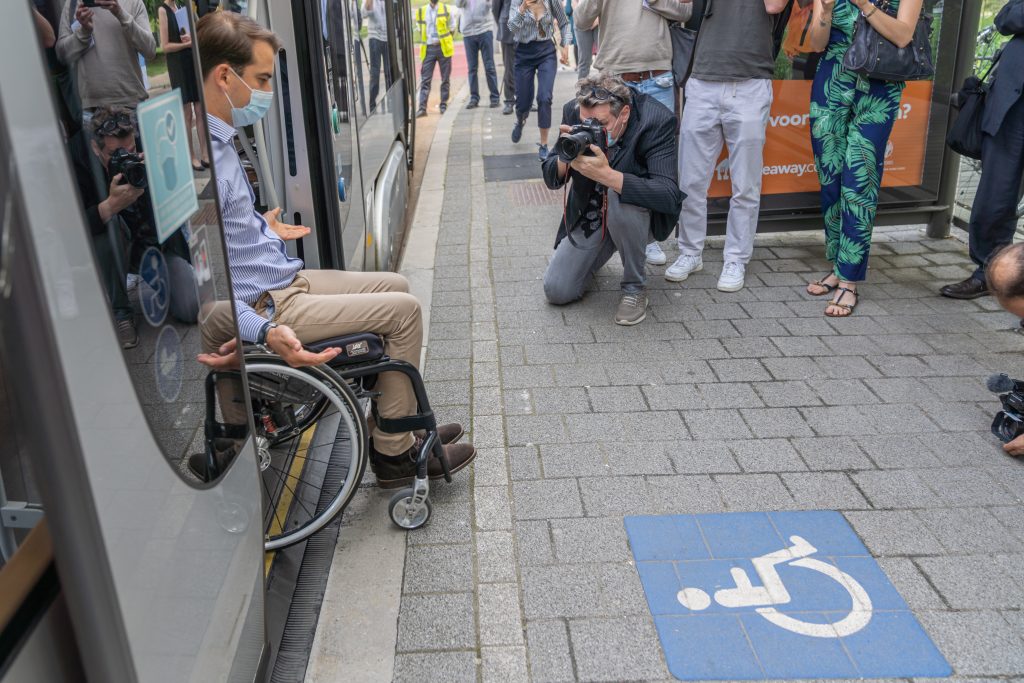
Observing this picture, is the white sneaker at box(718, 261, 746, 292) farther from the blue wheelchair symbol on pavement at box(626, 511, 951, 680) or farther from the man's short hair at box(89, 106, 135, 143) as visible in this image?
the man's short hair at box(89, 106, 135, 143)

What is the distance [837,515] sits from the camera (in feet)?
11.1

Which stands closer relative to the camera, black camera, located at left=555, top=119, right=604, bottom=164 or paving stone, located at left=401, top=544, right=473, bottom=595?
paving stone, located at left=401, top=544, right=473, bottom=595

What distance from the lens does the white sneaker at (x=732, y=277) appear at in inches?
224

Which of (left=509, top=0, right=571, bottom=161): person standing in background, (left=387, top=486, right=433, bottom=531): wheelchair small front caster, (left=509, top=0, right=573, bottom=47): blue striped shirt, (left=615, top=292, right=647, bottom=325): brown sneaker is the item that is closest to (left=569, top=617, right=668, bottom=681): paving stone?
(left=387, top=486, right=433, bottom=531): wheelchair small front caster

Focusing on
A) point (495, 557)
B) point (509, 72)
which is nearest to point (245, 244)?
point (495, 557)

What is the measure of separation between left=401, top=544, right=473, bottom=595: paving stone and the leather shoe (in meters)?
3.64

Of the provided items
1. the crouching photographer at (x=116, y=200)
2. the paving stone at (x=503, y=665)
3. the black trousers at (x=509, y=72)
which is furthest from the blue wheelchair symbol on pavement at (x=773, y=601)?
the black trousers at (x=509, y=72)

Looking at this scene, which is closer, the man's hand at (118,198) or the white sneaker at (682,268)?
the man's hand at (118,198)

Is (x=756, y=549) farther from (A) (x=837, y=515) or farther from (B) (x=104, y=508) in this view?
(B) (x=104, y=508)

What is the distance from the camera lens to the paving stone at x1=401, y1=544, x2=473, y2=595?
3.07 m

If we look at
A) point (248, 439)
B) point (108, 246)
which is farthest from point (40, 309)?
point (248, 439)

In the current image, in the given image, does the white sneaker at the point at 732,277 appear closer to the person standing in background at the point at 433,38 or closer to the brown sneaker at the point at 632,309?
the brown sneaker at the point at 632,309

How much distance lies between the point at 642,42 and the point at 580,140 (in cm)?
149

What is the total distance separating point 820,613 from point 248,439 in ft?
5.95
